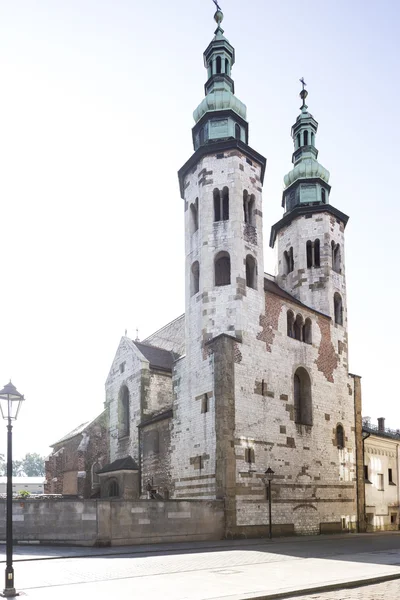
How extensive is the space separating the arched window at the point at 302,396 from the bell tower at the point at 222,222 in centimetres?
512

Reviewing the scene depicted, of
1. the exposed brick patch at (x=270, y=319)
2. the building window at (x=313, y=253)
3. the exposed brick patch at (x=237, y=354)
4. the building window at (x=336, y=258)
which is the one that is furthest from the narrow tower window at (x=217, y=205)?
the building window at (x=336, y=258)

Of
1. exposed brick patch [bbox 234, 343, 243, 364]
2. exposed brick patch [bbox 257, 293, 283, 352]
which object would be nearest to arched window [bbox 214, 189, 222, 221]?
exposed brick patch [bbox 257, 293, 283, 352]

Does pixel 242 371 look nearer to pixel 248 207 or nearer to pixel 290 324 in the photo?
pixel 290 324

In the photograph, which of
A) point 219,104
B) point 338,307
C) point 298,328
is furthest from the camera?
point 338,307

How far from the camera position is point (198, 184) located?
35594 millimetres

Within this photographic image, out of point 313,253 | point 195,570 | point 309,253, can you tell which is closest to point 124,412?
point 309,253

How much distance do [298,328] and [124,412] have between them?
13.4m

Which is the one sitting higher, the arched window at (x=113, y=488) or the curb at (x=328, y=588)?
the curb at (x=328, y=588)

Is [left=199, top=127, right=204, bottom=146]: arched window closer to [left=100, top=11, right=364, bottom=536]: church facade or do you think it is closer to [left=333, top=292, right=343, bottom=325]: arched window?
[left=100, top=11, right=364, bottom=536]: church facade

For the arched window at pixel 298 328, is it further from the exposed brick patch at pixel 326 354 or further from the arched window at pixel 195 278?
the arched window at pixel 195 278

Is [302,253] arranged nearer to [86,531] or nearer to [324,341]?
[324,341]

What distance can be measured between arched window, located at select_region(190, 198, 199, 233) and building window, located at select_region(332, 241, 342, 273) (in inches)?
438

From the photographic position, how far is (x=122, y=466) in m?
37.7

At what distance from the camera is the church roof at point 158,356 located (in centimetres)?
4034
